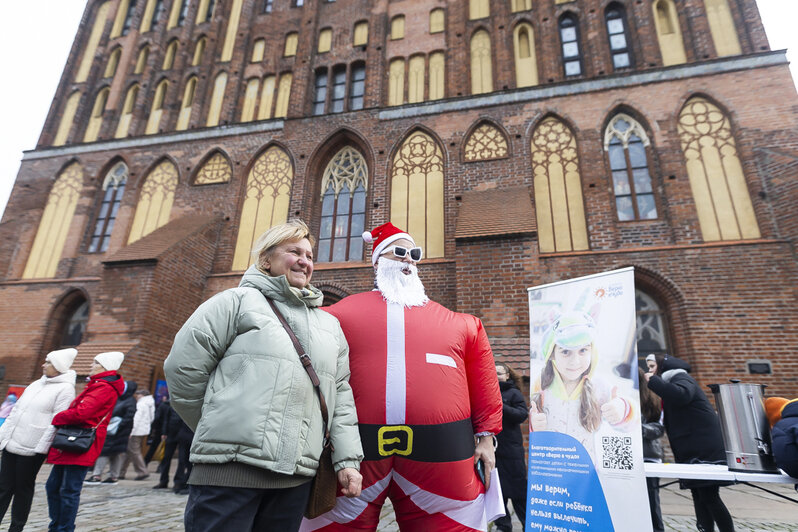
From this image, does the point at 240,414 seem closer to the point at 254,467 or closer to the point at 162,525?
the point at 254,467

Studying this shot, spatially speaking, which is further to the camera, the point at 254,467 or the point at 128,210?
the point at 128,210

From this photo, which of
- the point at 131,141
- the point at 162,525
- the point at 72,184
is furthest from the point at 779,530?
the point at 72,184

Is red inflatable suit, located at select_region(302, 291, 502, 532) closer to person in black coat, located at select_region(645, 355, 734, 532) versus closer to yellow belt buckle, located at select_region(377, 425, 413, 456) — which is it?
yellow belt buckle, located at select_region(377, 425, 413, 456)

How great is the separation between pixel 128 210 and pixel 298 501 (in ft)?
40.3

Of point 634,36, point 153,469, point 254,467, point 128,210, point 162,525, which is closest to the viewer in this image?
point 254,467

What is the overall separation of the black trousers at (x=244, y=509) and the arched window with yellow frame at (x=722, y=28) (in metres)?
12.2

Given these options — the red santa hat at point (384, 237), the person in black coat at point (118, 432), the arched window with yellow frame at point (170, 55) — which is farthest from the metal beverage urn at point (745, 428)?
the arched window with yellow frame at point (170, 55)

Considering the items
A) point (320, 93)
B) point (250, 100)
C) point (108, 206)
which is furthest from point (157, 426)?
point (320, 93)

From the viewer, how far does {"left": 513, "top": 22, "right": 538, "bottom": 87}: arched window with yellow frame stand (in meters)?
10.4

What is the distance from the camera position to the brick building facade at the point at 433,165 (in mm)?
7727

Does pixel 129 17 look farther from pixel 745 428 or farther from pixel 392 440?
pixel 745 428

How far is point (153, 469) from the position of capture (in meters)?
8.10

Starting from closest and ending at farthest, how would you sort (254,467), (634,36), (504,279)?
1. (254,467)
2. (504,279)
3. (634,36)

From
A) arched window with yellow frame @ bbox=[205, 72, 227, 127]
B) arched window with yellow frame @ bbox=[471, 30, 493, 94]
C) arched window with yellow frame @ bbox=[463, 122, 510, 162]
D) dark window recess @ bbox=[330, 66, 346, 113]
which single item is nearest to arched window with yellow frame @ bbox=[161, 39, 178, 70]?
arched window with yellow frame @ bbox=[205, 72, 227, 127]
